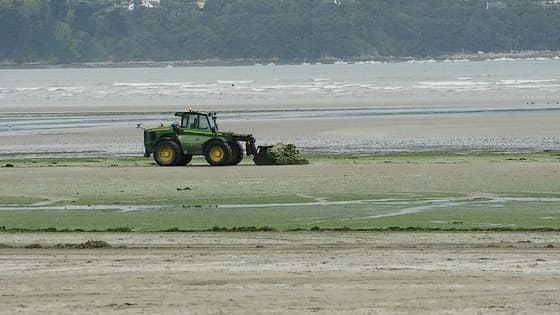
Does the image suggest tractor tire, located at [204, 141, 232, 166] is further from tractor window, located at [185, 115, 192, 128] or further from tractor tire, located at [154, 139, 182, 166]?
tractor window, located at [185, 115, 192, 128]

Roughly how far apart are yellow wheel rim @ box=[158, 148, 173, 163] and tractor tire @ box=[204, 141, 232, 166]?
36.7 inches

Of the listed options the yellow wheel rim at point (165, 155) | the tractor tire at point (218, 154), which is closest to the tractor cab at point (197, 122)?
the tractor tire at point (218, 154)

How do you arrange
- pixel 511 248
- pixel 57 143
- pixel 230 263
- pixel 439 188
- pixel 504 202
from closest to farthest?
pixel 230 263, pixel 511 248, pixel 504 202, pixel 439 188, pixel 57 143

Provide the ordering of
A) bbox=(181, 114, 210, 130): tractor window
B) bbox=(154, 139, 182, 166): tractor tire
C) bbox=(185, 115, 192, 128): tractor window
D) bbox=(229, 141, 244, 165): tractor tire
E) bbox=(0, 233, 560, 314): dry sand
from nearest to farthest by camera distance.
Result: bbox=(0, 233, 560, 314): dry sand, bbox=(229, 141, 244, 165): tractor tire, bbox=(154, 139, 182, 166): tractor tire, bbox=(181, 114, 210, 130): tractor window, bbox=(185, 115, 192, 128): tractor window

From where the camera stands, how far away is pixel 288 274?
15.1 metres

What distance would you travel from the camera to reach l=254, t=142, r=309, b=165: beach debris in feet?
109

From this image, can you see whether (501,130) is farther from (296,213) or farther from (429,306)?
(429,306)

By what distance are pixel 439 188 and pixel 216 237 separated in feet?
30.2

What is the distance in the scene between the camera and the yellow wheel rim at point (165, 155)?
33.9 meters

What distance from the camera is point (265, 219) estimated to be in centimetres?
2141

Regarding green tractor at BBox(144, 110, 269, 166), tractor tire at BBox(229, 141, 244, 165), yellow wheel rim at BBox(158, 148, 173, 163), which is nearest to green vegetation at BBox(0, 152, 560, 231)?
green tractor at BBox(144, 110, 269, 166)

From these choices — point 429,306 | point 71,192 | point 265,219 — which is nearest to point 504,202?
point 265,219

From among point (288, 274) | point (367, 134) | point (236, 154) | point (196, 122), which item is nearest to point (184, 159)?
point (196, 122)

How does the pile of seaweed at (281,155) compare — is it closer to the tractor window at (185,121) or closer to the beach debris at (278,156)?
the beach debris at (278,156)
